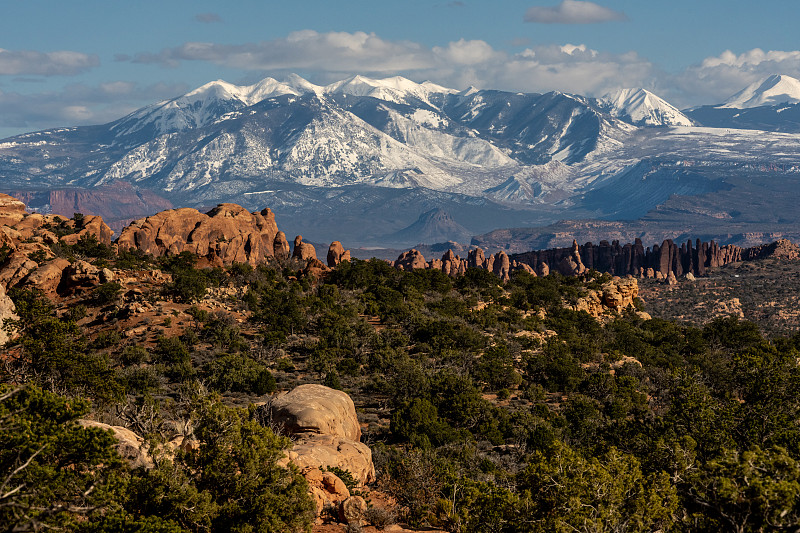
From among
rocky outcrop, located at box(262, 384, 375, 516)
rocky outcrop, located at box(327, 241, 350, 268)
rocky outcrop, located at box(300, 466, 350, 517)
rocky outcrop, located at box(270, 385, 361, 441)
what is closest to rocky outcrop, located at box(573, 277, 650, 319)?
rocky outcrop, located at box(327, 241, 350, 268)

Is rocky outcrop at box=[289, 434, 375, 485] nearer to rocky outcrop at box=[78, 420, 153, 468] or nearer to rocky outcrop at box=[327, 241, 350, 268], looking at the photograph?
rocky outcrop at box=[78, 420, 153, 468]

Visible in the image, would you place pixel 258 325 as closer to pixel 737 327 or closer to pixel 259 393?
pixel 259 393

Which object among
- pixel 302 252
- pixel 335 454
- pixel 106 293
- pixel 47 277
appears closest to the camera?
pixel 335 454

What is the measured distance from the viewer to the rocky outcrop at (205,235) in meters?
124

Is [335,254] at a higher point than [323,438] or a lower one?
lower

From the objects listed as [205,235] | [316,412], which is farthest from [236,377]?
[205,235]

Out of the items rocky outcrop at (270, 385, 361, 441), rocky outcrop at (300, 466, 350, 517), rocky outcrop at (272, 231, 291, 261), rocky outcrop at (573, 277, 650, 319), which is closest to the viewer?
rocky outcrop at (300, 466, 350, 517)

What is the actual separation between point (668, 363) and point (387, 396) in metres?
34.3

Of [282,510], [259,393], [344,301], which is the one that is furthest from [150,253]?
[282,510]

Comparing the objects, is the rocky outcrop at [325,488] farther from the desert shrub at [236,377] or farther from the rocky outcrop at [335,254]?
the rocky outcrop at [335,254]

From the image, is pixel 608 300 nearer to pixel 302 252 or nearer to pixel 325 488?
pixel 302 252

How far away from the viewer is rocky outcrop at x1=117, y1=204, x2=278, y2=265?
12450 cm

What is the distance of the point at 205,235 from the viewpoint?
13362cm

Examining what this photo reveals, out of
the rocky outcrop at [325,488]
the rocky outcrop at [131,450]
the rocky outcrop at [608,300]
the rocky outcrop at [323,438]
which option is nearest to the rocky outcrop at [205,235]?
the rocky outcrop at [608,300]
